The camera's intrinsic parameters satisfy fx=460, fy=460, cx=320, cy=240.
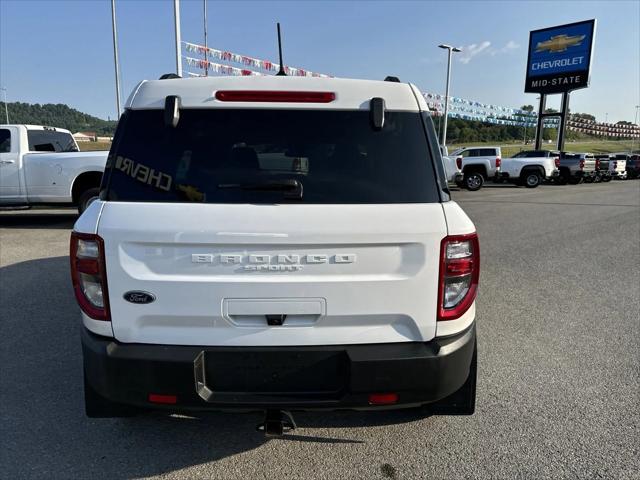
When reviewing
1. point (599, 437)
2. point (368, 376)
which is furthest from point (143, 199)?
point (599, 437)

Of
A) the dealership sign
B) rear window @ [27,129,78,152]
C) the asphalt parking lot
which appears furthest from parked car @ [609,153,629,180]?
rear window @ [27,129,78,152]

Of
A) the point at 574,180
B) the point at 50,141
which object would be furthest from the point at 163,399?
the point at 574,180

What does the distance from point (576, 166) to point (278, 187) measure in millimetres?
28560

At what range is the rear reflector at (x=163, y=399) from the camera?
2119 mm

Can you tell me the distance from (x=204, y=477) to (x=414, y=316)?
1395 mm

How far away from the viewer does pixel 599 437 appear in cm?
275

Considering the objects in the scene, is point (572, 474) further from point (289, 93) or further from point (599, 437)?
point (289, 93)

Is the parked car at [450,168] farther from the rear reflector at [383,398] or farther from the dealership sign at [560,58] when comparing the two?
the dealership sign at [560,58]

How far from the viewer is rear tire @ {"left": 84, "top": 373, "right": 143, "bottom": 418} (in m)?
2.33

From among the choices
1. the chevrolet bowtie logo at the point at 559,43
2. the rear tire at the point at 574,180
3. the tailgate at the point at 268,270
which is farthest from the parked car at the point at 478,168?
the tailgate at the point at 268,270

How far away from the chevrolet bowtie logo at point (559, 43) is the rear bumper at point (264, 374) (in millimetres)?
36993

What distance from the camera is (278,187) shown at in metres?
2.18

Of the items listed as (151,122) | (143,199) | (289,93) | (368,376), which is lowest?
(368,376)

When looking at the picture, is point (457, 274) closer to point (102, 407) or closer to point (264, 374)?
point (264, 374)
